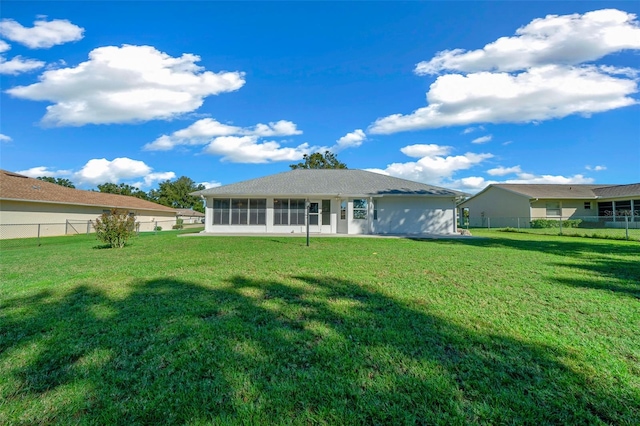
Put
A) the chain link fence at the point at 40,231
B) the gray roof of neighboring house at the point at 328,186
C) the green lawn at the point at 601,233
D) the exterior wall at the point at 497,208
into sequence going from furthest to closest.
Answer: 1. the exterior wall at the point at 497,208
2. the gray roof of neighboring house at the point at 328,186
3. the chain link fence at the point at 40,231
4. the green lawn at the point at 601,233

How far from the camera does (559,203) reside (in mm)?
28375

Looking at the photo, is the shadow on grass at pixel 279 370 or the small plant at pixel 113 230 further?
the small plant at pixel 113 230

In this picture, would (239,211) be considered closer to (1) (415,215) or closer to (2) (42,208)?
(1) (415,215)

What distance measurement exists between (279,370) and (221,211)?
17197 mm

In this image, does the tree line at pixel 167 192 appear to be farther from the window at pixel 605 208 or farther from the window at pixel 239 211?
the window at pixel 605 208

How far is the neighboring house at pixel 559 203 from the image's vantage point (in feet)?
87.3

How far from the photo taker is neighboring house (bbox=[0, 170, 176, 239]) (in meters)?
18.5

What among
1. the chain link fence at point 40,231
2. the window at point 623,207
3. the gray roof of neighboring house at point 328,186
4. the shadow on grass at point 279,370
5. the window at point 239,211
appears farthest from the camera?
the window at point 623,207

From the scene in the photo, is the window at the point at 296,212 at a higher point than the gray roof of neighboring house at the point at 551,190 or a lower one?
lower

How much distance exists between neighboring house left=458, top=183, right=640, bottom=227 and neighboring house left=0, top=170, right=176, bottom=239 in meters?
31.4

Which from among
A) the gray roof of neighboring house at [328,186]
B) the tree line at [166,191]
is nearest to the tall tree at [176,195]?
the tree line at [166,191]

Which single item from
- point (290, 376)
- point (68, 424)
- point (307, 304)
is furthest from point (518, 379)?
point (68, 424)

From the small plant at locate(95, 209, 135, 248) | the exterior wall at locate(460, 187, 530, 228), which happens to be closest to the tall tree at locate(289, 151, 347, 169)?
the exterior wall at locate(460, 187, 530, 228)

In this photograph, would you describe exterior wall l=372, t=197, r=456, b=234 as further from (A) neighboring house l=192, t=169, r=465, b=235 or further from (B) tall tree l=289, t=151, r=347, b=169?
(B) tall tree l=289, t=151, r=347, b=169
